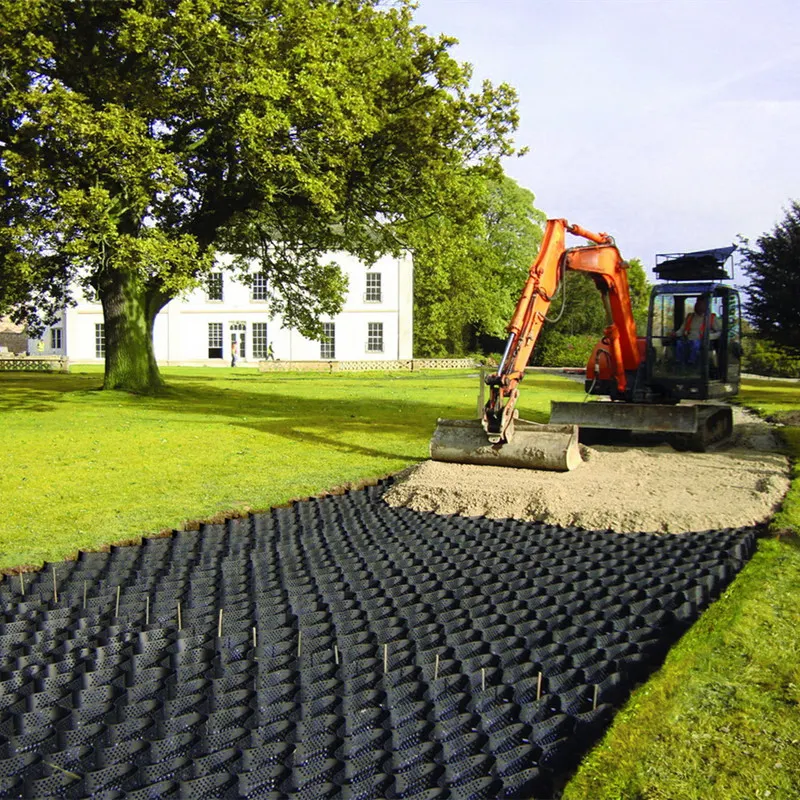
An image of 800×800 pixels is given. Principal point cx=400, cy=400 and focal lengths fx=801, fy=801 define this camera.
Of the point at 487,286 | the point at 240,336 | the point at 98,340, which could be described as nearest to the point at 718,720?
the point at 487,286

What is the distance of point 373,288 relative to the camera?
4769 centimetres

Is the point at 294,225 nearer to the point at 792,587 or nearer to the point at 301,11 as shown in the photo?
the point at 301,11

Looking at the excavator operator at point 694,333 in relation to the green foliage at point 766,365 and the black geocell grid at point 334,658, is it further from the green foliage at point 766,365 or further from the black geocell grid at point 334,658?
the green foliage at point 766,365

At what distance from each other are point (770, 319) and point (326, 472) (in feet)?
52.2

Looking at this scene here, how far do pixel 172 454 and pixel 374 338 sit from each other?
3673cm

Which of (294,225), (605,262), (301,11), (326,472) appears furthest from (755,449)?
(294,225)

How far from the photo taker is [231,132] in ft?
58.4

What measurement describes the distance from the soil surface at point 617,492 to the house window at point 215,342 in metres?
41.2

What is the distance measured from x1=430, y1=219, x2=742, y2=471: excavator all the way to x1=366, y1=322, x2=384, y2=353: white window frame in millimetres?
34555

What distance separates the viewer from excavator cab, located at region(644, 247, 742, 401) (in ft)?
41.4

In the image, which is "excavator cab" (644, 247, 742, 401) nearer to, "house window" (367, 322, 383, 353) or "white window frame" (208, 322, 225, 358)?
"house window" (367, 322, 383, 353)

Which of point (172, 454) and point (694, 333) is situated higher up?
point (694, 333)

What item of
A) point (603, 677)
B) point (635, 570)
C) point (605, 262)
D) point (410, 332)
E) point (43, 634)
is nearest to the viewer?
point (603, 677)

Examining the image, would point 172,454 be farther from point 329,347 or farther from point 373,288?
point 373,288
